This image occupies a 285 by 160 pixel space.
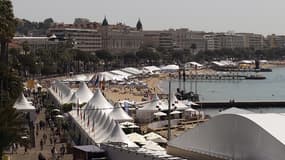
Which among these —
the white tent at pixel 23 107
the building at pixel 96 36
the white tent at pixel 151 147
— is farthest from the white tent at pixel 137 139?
the building at pixel 96 36


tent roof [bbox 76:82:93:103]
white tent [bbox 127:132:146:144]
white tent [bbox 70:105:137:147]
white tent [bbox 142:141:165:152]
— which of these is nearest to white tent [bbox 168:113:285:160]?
white tent [bbox 142:141:165:152]

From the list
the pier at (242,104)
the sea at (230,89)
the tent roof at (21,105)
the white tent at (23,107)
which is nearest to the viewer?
the white tent at (23,107)

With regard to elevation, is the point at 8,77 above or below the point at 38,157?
above

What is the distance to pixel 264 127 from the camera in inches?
682

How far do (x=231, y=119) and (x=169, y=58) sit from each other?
539 feet

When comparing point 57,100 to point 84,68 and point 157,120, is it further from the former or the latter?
point 84,68

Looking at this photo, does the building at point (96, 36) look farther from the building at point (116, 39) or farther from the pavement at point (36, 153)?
the pavement at point (36, 153)

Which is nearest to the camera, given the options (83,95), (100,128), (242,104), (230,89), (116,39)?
(100,128)

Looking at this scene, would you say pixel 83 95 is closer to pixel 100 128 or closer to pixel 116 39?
pixel 100 128

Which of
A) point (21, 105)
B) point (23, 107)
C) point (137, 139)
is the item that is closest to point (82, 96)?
point (21, 105)

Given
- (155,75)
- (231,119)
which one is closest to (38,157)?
(231,119)

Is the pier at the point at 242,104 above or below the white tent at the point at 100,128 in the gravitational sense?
below

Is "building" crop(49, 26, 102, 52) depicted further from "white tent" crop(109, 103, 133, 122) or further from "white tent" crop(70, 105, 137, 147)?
"white tent" crop(70, 105, 137, 147)

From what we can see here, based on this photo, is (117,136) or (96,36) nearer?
(117,136)
